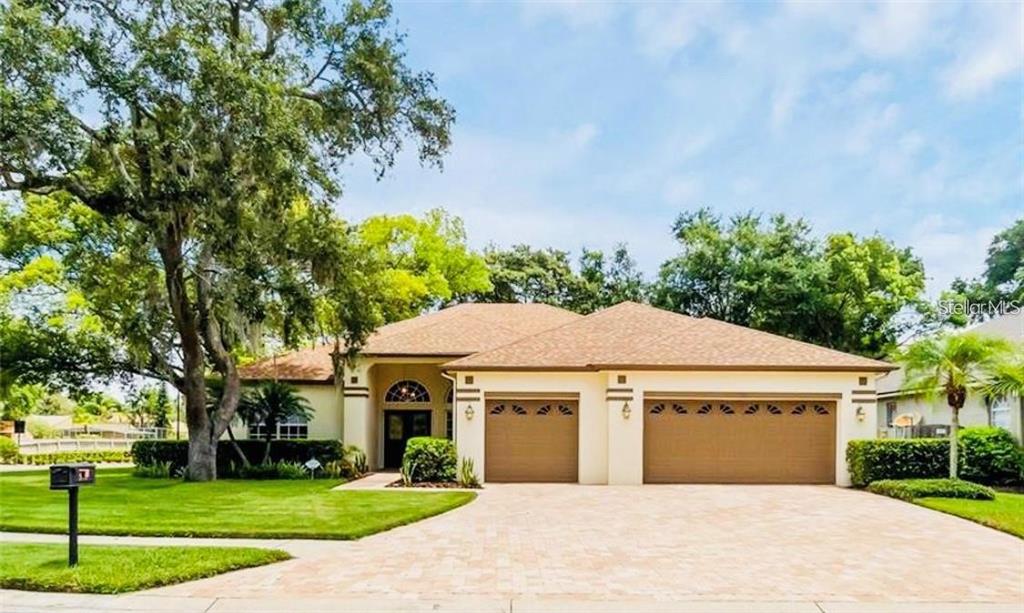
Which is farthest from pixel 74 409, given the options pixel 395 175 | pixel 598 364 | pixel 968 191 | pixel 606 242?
pixel 968 191

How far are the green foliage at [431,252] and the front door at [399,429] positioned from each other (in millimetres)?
11553

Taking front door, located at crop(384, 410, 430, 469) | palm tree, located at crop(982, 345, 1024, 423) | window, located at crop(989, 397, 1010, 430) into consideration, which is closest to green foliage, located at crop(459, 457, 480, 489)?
front door, located at crop(384, 410, 430, 469)

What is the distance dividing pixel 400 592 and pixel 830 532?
6.62 m

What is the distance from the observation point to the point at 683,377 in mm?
18844

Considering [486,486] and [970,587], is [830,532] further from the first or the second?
[486,486]

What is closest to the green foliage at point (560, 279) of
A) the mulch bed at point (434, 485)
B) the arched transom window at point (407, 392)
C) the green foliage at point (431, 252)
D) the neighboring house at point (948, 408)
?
the green foliage at point (431, 252)

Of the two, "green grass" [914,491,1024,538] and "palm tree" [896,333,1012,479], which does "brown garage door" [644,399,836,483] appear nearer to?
"palm tree" [896,333,1012,479]

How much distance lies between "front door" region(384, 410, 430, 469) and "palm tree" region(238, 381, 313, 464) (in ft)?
→ 8.89

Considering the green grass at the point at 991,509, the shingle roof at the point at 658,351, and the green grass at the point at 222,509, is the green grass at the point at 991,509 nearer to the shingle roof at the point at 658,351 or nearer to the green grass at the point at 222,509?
the shingle roof at the point at 658,351

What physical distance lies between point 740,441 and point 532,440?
473 centimetres

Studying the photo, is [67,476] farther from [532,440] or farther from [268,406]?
[268,406]

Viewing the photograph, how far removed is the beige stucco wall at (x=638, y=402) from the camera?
18.7 m

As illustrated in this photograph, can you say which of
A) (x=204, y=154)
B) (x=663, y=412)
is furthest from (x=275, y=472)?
(x=663, y=412)

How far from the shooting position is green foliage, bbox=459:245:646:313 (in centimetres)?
4294
